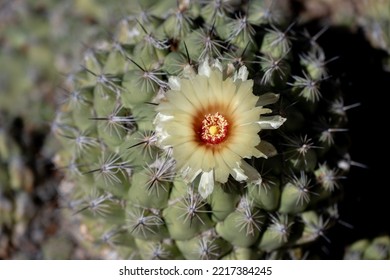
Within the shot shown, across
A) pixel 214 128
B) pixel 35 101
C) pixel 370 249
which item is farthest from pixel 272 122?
pixel 35 101

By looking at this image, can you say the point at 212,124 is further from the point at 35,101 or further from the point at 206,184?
the point at 35,101

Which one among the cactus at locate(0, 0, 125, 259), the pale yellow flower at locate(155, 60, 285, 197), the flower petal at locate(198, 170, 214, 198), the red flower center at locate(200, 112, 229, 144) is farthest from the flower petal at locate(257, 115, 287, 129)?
the cactus at locate(0, 0, 125, 259)

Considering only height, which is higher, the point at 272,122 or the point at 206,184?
the point at 272,122

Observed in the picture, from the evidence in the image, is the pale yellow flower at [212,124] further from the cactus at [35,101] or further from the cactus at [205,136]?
the cactus at [35,101]

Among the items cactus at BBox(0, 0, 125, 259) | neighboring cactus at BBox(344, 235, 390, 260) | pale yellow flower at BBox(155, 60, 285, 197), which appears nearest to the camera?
pale yellow flower at BBox(155, 60, 285, 197)

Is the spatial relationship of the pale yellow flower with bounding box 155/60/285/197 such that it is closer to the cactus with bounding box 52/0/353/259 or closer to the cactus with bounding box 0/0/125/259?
the cactus with bounding box 52/0/353/259
